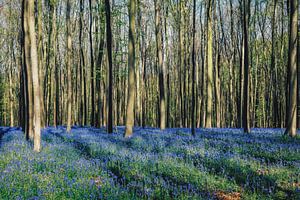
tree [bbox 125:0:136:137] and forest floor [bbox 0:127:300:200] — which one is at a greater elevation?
tree [bbox 125:0:136:137]

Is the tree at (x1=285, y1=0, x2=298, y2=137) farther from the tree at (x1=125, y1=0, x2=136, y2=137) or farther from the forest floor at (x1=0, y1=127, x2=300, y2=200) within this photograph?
the tree at (x1=125, y1=0, x2=136, y2=137)

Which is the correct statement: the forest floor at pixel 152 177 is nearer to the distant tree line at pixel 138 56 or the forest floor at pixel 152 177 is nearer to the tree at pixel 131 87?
the distant tree line at pixel 138 56

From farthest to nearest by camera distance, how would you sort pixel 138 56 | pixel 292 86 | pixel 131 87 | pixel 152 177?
pixel 138 56 → pixel 131 87 → pixel 292 86 → pixel 152 177

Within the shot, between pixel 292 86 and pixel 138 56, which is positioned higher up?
pixel 138 56

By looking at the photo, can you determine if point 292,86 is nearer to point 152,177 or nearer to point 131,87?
point 131,87

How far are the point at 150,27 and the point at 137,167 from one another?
113 feet

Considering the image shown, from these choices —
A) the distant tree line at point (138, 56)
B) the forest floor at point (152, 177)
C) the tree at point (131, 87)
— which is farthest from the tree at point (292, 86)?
the tree at point (131, 87)

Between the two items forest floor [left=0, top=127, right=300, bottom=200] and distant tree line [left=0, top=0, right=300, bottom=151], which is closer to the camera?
forest floor [left=0, top=127, right=300, bottom=200]

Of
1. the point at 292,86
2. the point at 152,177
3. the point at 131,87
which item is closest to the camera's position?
the point at 152,177

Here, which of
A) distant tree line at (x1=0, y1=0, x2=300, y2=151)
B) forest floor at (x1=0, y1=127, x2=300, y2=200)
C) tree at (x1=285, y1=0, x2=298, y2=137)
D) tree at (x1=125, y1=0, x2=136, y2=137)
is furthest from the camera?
tree at (x1=125, y1=0, x2=136, y2=137)

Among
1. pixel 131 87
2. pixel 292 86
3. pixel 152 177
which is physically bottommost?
pixel 152 177

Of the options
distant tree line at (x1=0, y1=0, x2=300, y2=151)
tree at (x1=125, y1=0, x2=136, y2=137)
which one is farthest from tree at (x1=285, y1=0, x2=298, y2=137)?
tree at (x1=125, y1=0, x2=136, y2=137)

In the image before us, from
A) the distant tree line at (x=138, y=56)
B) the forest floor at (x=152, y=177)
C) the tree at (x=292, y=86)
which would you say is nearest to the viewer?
the forest floor at (x=152, y=177)

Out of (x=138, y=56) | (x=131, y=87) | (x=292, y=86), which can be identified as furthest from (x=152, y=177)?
(x=138, y=56)
